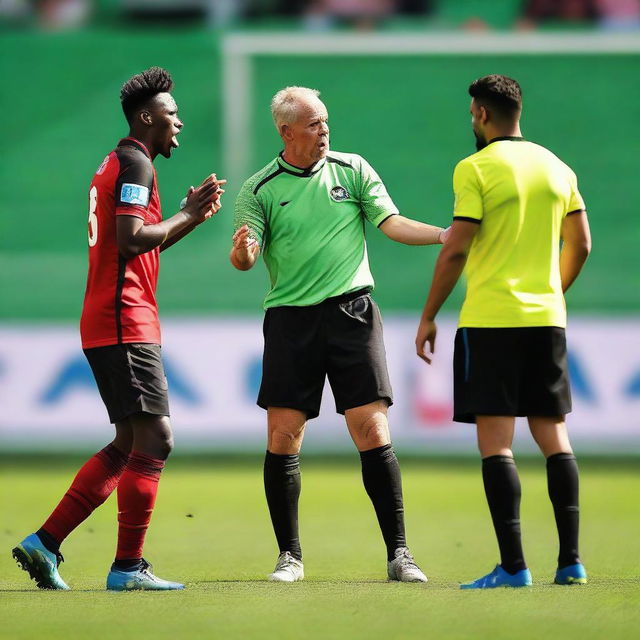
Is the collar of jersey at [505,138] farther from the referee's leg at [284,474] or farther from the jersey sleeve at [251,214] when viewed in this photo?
the referee's leg at [284,474]

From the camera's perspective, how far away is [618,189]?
16.5 meters

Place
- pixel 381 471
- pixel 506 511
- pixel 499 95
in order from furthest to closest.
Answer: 1. pixel 381 471
2. pixel 499 95
3. pixel 506 511

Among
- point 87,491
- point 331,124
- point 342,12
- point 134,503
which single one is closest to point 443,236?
point 134,503

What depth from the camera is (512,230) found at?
5.21m

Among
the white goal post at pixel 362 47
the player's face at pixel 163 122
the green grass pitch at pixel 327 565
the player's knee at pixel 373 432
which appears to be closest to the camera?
the green grass pitch at pixel 327 565

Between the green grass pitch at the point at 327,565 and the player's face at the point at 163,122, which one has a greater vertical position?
the player's face at the point at 163,122

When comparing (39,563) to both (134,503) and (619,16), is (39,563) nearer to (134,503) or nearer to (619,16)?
(134,503)

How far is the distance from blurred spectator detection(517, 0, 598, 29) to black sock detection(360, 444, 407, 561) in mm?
12194

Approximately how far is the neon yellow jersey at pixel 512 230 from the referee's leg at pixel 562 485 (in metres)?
0.40

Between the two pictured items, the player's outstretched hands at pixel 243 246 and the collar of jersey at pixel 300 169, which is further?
the collar of jersey at pixel 300 169

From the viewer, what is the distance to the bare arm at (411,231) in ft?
18.6

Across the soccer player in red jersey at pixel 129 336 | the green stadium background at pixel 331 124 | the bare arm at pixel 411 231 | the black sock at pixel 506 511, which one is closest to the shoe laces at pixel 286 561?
the soccer player in red jersey at pixel 129 336

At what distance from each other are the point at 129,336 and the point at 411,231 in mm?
1230

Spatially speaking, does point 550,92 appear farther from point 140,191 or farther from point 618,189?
point 140,191
